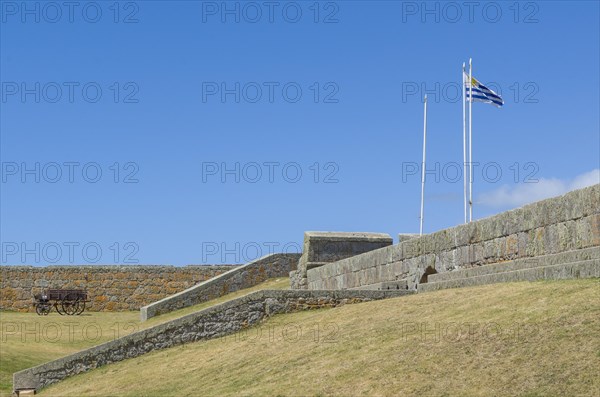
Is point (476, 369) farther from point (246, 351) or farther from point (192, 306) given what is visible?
point (192, 306)

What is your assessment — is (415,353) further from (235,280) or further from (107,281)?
(107,281)

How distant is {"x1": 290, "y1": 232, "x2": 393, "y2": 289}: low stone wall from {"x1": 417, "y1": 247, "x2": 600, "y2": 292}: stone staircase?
1019 cm

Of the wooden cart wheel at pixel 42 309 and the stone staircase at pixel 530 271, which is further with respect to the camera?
the wooden cart wheel at pixel 42 309

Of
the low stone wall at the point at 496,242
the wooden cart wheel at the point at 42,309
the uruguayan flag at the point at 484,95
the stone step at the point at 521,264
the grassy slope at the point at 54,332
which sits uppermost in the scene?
the uruguayan flag at the point at 484,95

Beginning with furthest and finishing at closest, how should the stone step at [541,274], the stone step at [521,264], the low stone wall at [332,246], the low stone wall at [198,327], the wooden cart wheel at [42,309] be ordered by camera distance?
the wooden cart wheel at [42,309]
the low stone wall at [332,246]
the low stone wall at [198,327]
the stone step at [521,264]
the stone step at [541,274]

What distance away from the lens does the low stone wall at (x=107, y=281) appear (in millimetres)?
A: 36969

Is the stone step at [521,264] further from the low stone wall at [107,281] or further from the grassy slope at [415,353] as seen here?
the low stone wall at [107,281]

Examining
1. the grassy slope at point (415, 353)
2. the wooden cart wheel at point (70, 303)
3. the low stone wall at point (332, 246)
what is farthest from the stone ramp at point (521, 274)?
the wooden cart wheel at point (70, 303)

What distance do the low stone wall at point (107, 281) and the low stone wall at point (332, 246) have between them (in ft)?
34.7

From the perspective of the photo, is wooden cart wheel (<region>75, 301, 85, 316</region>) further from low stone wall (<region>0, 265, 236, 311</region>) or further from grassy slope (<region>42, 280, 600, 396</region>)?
grassy slope (<region>42, 280, 600, 396</region>)

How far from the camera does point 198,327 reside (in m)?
18.7

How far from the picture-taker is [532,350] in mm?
10516

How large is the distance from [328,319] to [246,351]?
1.78 meters

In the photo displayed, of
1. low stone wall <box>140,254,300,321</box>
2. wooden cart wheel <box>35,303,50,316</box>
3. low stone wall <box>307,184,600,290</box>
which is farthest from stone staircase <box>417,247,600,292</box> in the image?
wooden cart wheel <box>35,303,50,316</box>
